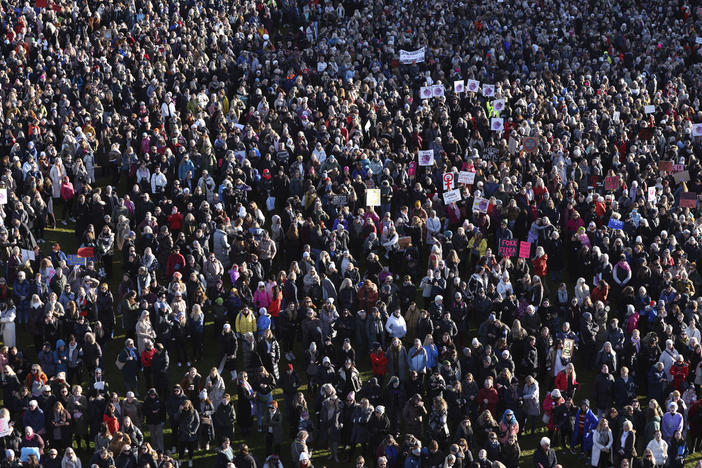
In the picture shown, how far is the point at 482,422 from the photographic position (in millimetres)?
20562

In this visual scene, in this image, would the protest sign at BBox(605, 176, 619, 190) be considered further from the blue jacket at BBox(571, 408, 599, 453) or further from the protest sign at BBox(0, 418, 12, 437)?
the protest sign at BBox(0, 418, 12, 437)

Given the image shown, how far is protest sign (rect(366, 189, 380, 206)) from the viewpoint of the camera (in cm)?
2836

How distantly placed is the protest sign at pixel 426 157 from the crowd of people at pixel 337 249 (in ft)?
0.18

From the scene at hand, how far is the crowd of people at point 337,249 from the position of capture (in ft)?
69.2

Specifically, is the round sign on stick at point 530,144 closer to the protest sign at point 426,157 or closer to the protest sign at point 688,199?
the protest sign at point 426,157

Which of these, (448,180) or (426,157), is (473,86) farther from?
(448,180)

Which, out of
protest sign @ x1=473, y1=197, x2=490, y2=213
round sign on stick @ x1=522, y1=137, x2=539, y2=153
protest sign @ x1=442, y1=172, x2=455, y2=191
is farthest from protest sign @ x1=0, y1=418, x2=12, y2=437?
round sign on stick @ x1=522, y1=137, x2=539, y2=153

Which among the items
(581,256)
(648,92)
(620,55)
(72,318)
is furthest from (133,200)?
(620,55)

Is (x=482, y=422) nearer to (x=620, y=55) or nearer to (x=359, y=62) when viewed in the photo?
(x=359, y=62)

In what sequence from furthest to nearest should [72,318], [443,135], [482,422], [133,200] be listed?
1. [443,135]
2. [133,200]
3. [72,318]
4. [482,422]

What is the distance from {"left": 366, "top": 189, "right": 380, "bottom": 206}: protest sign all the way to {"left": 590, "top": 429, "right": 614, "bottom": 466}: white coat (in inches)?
374

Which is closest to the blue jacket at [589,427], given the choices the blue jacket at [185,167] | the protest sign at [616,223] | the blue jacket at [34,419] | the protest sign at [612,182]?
the protest sign at [616,223]

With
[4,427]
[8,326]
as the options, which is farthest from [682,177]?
[4,427]

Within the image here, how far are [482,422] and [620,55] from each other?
83.9 ft
